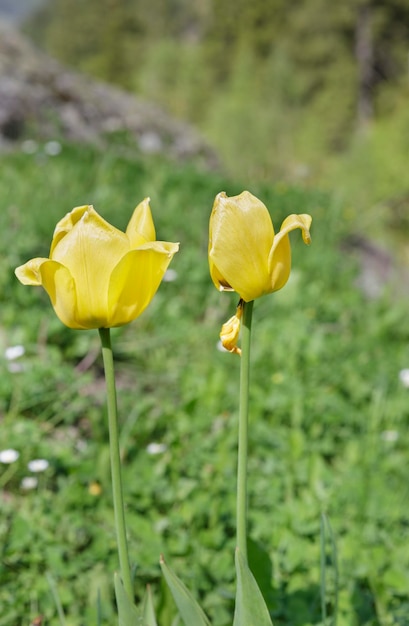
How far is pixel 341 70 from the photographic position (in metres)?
24.6

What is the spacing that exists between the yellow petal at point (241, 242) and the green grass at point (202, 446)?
0.68 meters

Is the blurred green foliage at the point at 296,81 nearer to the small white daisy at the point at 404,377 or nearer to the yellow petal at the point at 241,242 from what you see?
the small white daisy at the point at 404,377

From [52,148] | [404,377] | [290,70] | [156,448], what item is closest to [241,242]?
[156,448]

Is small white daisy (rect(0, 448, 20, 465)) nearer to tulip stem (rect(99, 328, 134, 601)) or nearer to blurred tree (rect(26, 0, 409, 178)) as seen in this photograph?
tulip stem (rect(99, 328, 134, 601))

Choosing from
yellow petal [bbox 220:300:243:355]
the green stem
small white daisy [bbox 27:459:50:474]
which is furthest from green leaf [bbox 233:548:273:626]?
small white daisy [bbox 27:459:50:474]

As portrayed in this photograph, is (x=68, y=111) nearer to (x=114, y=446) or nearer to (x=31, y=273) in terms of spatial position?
(x=31, y=273)

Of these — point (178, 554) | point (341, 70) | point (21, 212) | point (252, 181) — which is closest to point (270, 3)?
point (341, 70)

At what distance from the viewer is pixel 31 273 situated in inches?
37.6

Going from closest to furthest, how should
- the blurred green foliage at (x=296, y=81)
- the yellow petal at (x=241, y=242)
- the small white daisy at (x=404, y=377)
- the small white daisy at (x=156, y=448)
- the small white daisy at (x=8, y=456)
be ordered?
the yellow petal at (x=241, y=242) → the small white daisy at (x=8, y=456) → the small white daisy at (x=156, y=448) → the small white daisy at (x=404, y=377) → the blurred green foliage at (x=296, y=81)

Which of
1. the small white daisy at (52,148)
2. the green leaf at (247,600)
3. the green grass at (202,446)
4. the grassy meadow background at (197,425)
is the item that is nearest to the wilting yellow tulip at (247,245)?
the green leaf at (247,600)

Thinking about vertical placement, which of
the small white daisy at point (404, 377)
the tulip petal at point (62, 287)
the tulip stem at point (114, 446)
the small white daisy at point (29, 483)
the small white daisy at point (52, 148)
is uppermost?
the tulip petal at point (62, 287)

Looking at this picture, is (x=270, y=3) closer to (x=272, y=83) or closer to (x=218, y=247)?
(x=272, y=83)

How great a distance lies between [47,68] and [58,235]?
6.61m

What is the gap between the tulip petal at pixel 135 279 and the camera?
896mm
